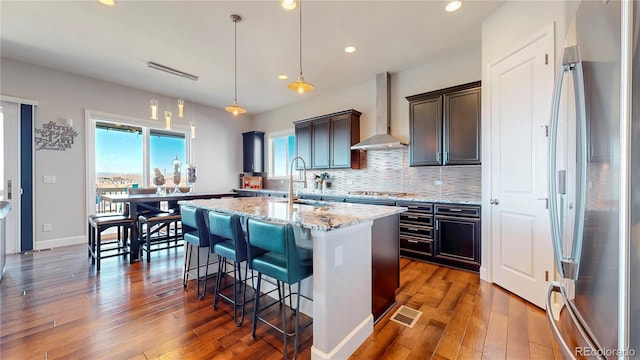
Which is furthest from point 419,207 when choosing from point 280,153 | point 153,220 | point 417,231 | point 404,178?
point 280,153

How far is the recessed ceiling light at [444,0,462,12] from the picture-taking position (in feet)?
8.09

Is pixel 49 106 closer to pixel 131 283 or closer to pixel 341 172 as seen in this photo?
pixel 131 283

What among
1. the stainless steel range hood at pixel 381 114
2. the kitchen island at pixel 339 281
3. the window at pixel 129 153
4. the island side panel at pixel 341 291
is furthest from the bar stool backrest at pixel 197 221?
the stainless steel range hood at pixel 381 114

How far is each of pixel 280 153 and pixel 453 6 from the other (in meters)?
4.77

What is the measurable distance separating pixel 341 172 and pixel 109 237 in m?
4.74

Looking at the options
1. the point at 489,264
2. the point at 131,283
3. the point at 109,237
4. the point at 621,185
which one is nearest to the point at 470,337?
the point at 489,264

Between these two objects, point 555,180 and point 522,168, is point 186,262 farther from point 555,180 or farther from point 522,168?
point 522,168

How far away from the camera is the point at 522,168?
7.70 ft

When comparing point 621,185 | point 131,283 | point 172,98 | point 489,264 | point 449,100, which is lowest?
point 131,283

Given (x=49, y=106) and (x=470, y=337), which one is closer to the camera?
(x=470, y=337)

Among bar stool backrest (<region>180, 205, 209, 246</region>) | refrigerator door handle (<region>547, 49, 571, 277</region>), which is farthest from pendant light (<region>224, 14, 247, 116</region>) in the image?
refrigerator door handle (<region>547, 49, 571, 277</region>)

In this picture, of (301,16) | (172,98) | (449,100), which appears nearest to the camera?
(301,16)

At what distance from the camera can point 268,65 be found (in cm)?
390

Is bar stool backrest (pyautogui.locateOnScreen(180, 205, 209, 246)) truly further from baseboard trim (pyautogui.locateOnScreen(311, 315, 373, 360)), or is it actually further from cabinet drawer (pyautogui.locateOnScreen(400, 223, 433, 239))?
cabinet drawer (pyautogui.locateOnScreen(400, 223, 433, 239))
